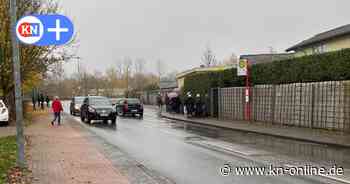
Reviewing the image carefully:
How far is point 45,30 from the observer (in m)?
9.27

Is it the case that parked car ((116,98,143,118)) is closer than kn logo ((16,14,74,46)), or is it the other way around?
kn logo ((16,14,74,46))

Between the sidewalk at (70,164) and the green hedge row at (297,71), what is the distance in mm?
10130

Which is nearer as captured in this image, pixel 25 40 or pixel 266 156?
pixel 25 40

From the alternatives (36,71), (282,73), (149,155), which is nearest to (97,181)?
(149,155)

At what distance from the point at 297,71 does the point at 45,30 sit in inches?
598

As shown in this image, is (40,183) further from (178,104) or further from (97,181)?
(178,104)

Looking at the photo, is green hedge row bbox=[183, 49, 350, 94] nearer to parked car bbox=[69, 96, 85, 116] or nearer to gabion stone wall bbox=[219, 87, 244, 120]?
gabion stone wall bbox=[219, 87, 244, 120]

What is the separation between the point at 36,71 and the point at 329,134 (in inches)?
719

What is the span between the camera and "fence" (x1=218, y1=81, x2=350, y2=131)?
59.7ft

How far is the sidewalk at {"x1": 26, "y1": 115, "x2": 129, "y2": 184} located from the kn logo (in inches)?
105

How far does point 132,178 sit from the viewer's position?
9273 mm

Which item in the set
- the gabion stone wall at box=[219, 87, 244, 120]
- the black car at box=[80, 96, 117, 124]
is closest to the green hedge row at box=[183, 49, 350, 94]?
the gabion stone wall at box=[219, 87, 244, 120]

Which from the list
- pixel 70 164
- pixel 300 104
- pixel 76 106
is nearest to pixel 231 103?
pixel 300 104

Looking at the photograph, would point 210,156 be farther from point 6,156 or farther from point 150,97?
point 150,97
